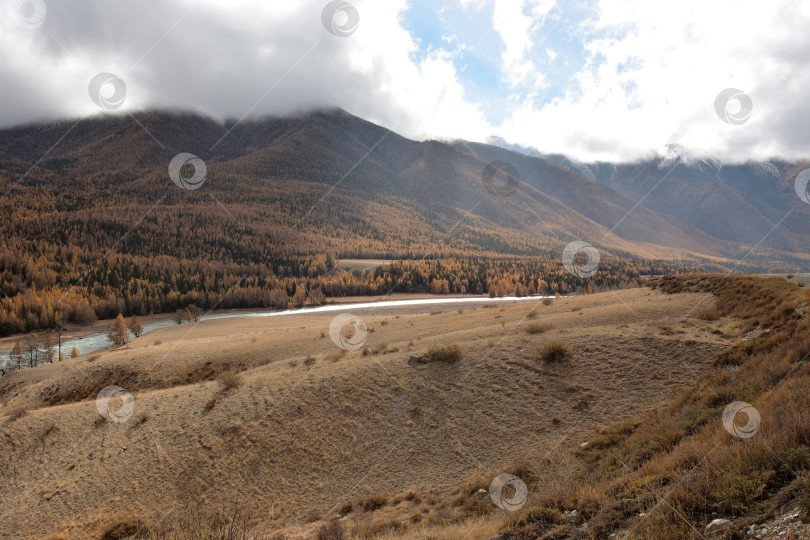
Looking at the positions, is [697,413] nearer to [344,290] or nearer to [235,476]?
[235,476]

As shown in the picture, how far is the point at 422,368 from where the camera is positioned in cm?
2380

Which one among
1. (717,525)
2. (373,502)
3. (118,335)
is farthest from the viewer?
(118,335)

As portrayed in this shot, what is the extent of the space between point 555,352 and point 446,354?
6.54 metres

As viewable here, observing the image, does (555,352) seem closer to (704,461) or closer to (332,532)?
(704,461)

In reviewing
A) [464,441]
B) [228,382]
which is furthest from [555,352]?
[228,382]

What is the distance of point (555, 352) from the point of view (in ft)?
71.8

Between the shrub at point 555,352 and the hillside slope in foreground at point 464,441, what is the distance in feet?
0.63

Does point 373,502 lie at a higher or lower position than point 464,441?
lower

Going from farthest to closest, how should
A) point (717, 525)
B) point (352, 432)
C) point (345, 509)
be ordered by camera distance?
point (352, 432) → point (345, 509) → point (717, 525)

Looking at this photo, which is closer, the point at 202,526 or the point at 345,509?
the point at 202,526

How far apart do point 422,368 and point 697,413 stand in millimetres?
14301

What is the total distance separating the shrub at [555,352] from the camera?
2173 centimetres

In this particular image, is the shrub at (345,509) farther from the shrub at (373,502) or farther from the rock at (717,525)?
the rock at (717,525)

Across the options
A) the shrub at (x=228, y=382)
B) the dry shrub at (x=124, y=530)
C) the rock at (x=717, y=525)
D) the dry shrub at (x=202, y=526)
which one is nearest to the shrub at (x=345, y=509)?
the dry shrub at (x=202, y=526)
